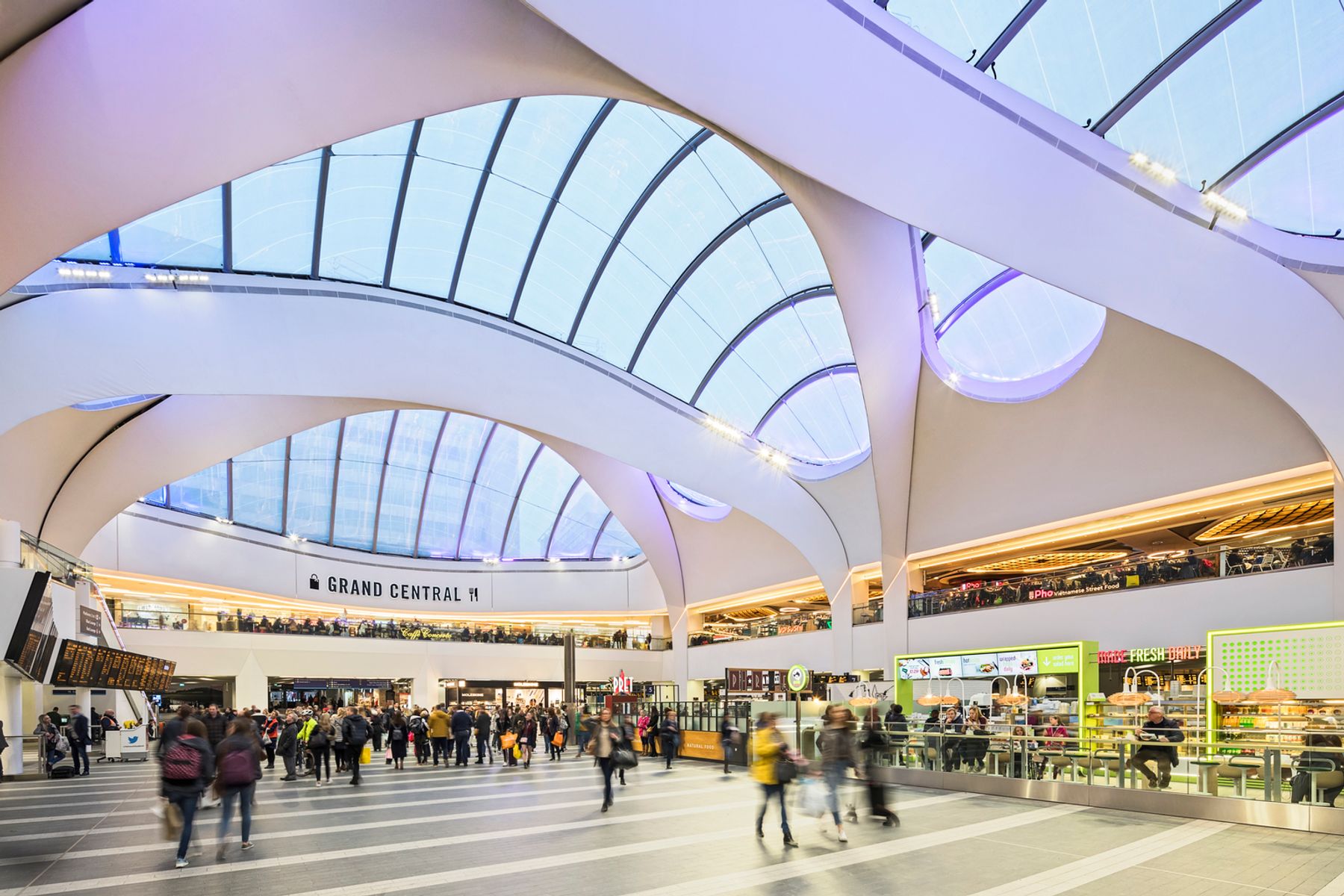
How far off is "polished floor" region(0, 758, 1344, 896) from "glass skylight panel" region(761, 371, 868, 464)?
15379mm

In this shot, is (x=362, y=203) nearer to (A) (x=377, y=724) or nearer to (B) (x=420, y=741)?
(B) (x=420, y=741)

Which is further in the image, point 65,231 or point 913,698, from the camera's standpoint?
point 913,698

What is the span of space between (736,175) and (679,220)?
2.45 m

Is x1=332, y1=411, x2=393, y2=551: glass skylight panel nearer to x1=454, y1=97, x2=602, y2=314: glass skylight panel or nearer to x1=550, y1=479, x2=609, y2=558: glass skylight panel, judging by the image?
x1=550, y1=479, x2=609, y2=558: glass skylight panel

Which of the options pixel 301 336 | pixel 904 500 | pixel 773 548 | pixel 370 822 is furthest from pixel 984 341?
pixel 370 822

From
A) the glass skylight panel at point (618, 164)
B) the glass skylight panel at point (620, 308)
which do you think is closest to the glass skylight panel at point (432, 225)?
the glass skylight panel at point (618, 164)

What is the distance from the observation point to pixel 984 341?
22.8 meters

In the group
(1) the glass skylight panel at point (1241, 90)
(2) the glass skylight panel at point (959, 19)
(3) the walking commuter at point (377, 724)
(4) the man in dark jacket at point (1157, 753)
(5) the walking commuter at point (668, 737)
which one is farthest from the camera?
(3) the walking commuter at point (377, 724)

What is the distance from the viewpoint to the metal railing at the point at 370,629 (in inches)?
1275

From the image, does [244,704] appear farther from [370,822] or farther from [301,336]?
[370,822]

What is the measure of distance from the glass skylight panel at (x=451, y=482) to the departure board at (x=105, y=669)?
16314 mm

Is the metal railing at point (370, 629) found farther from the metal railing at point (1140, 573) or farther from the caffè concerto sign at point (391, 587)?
the metal railing at point (1140, 573)

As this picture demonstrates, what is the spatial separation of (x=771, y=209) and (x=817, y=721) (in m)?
11.8

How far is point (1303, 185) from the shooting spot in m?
15.2
